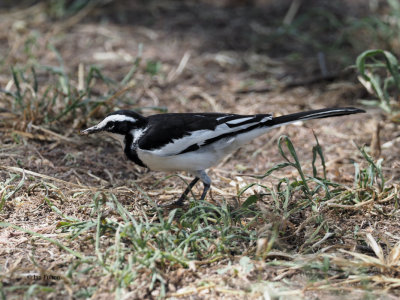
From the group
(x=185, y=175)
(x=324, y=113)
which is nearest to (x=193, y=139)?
(x=185, y=175)

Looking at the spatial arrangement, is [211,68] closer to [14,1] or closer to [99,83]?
[99,83]

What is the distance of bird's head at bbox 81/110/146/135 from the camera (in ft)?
13.0

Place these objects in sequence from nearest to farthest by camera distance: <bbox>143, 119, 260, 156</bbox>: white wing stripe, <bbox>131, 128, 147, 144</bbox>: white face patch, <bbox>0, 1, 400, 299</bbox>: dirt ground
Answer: <bbox>0, 1, 400, 299</bbox>: dirt ground, <bbox>143, 119, 260, 156</bbox>: white wing stripe, <bbox>131, 128, 147, 144</bbox>: white face patch

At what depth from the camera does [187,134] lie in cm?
386

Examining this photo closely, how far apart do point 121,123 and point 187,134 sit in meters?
0.52

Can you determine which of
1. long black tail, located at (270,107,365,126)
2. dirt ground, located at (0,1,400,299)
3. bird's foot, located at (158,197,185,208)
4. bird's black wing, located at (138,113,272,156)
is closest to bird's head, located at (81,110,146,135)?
bird's black wing, located at (138,113,272,156)

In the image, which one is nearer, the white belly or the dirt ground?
the dirt ground

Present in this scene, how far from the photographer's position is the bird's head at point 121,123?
395 centimetres

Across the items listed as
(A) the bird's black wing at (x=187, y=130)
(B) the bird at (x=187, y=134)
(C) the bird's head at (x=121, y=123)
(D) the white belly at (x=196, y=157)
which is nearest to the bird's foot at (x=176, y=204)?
(B) the bird at (x=187, y=134)

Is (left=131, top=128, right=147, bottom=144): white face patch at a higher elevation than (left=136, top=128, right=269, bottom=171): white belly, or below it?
higher

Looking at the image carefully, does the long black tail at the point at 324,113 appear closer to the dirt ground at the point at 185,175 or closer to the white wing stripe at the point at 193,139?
the dirt ground at the point at 185,175

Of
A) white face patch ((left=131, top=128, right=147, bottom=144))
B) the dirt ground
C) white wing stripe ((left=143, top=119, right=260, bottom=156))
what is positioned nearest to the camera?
the dirt ground

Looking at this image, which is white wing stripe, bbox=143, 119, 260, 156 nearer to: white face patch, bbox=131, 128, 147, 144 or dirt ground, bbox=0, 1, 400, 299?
white face patch, bbox=131, 128, 147, 144

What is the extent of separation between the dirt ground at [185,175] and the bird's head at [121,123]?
1.49 feet
